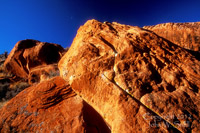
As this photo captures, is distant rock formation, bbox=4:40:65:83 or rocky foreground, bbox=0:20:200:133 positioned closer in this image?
rocky foreground, bbox=0:20:200:133

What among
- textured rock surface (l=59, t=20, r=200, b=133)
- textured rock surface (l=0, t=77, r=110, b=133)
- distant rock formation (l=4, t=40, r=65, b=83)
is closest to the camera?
textured rock surface (l=59, t=20, r=200, b=133)

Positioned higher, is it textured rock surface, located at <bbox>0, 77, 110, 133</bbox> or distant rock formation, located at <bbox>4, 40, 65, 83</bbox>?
distant rock formation, located at <bbox>4, 40, 65, 83</bbox>

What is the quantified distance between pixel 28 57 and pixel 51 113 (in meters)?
14.1

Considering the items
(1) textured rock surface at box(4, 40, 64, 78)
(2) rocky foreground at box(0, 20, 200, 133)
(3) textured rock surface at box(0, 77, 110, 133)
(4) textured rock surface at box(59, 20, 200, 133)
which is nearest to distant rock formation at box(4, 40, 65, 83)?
(1) textured rock surface at box(4, 40, 64, 78)

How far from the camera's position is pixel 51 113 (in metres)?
3.13

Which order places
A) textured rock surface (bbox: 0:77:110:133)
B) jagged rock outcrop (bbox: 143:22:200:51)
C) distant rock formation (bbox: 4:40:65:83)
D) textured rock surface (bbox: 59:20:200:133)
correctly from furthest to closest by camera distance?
distant rock formation (bbox: 4:40:65:83) < jagged rock outcrop (bbox: 143:22:200:51) < textured rock surface (bbox: 0:77:110:133) < textured rock surface (bbox: 59:20:200:133)

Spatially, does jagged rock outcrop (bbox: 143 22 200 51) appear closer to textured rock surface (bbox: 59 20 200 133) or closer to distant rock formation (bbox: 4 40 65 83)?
textured rock surface (bbox: 59 20 200 133)

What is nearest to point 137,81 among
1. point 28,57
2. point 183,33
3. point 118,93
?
point 118,93

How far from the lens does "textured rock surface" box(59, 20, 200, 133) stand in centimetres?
236

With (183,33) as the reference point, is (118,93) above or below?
below

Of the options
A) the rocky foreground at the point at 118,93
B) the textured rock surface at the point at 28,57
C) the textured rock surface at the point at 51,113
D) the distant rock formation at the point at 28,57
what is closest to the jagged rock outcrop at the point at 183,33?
the rocky foreground at the point at 118,93

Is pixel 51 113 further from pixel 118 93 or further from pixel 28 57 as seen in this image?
pixel 28 57

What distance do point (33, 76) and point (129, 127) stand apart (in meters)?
12.8

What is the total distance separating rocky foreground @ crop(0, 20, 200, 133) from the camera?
2.41 m
